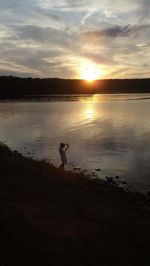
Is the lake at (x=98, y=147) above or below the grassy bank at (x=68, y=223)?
above

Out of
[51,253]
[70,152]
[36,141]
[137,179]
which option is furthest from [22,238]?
[36,141]

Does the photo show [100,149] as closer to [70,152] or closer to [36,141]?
[70,152]

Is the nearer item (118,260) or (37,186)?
(118,260)

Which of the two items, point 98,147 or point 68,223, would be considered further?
point 98,147

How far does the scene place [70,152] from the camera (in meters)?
36.8

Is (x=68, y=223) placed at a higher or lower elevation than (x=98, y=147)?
lower

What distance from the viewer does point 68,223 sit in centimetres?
1370

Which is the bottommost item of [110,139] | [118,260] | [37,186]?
[118,260]

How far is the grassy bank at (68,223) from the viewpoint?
36.3 feet

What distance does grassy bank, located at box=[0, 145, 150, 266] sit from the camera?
36.3ft

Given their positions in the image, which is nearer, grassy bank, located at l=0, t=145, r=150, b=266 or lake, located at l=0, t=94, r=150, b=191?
grassy bank, located at l=0, t=145, r=150, b=266

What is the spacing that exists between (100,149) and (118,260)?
26.7 m

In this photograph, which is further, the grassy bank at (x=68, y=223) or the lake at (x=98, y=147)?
the lake at (x=98, y=147)

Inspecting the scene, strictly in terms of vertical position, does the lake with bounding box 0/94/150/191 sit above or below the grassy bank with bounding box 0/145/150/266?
Answer: above
